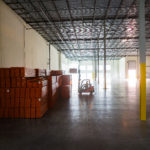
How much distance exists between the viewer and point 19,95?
4867mm

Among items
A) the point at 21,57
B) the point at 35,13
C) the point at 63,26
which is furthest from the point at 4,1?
the point at 63,26

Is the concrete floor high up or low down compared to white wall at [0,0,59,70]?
down

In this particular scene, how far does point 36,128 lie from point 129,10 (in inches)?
421

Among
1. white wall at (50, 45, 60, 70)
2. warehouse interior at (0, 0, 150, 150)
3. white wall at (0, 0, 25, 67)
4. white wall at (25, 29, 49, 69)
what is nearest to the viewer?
warehouse interior at (0, 0, 150, 150)

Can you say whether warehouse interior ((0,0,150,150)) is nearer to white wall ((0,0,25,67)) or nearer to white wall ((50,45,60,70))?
white wall ((0,0,25,67))

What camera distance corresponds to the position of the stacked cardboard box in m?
4.80

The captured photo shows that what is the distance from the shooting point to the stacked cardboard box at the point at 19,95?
15.7ft

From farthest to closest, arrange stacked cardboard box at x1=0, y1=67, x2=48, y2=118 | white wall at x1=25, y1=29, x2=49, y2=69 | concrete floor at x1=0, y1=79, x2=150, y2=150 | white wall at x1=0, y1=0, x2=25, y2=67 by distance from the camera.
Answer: white wall at x1=25, y1=29, x2=49, y2=69, white wall at x1=0, y1=0, x2=25, y2=67, stacked cardboard box at x1=0, y1=67, x2=48, y2=118, concrete floor at x1=0, y1=79, x2=150, y2=150

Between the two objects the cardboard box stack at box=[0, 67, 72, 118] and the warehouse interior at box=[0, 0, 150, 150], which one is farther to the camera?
the cardboard box stack at box=[0, 67, 72, 118]

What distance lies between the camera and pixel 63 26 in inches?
532

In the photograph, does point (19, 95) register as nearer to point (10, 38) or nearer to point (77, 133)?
point (77, 133)

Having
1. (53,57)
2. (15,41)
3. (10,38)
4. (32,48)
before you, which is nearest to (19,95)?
(10,38)

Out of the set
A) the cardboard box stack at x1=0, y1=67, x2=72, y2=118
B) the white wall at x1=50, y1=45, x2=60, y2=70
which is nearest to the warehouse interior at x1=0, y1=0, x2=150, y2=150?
the cardboard box stack at x1=0, y1=67, x2=72, y2=118

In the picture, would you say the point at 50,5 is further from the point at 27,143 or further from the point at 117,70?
the point at 117,70
